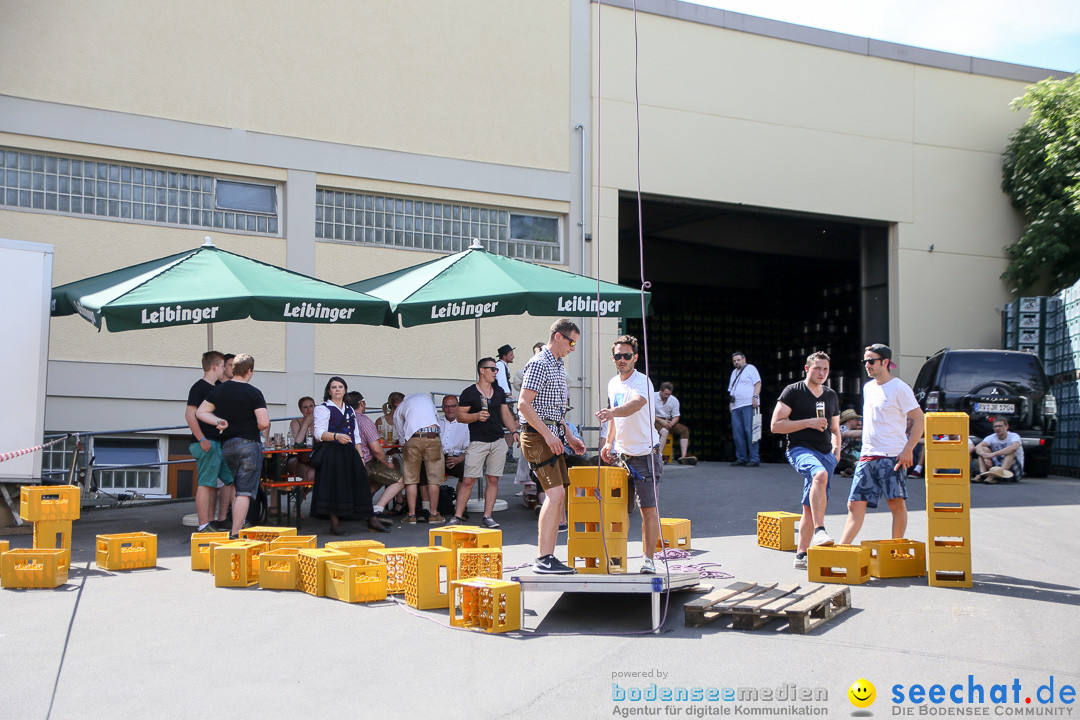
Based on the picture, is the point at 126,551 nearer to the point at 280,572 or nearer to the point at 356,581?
the point at 280,572

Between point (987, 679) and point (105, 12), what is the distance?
13.9 meters

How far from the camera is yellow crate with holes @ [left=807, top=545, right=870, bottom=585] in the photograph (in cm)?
789

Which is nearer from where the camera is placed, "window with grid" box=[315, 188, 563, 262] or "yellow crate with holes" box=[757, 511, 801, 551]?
"yellow crate with holes" box=[757, 511, 801, 551]

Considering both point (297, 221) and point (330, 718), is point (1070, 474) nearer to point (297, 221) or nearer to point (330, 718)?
point (297, 221)

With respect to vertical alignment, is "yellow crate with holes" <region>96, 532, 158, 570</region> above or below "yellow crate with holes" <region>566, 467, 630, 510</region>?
below

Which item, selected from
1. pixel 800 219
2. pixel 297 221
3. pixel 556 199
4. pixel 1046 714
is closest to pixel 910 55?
pixel 800 219

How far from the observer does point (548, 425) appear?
777 cm

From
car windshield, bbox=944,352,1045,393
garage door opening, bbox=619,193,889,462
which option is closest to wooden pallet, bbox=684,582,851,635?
car windshield, bbox=944,352,1045,393

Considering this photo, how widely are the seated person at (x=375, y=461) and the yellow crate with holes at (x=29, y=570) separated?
152 inches

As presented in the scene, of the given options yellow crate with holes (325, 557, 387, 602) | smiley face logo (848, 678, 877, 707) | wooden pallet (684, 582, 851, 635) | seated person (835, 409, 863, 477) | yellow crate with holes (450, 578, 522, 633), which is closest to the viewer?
smiley face logo (848, 678, 877, 707)

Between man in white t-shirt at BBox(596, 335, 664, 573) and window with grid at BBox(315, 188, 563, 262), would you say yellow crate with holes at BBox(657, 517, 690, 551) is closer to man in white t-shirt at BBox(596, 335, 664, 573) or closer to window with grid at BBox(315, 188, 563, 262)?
man in white t-shirt at BBox(596, 335, 664, 573)

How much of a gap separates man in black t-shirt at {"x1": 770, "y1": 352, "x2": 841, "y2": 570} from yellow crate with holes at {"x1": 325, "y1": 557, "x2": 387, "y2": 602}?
11.2ft

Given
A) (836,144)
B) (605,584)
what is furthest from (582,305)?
(836,144)

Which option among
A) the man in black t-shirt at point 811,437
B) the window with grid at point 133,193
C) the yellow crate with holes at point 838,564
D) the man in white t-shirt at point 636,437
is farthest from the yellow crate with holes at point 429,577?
the window with grid at point 133,193
